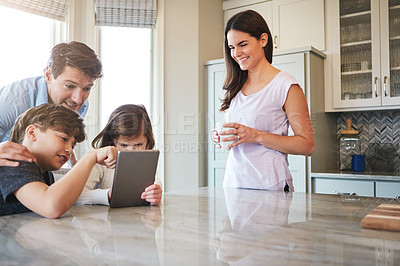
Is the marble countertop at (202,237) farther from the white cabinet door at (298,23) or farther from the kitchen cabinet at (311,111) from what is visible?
the white cabinet door at (298,23)

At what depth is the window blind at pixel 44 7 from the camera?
2621 millimetres

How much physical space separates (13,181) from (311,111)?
2.35m

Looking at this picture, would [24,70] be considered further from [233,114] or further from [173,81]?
[233,114]

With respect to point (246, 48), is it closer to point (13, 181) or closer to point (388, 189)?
point (13, 181)

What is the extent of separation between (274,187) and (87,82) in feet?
2.67

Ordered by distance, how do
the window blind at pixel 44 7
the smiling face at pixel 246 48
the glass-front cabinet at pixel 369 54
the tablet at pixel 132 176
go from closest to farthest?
the tablet at pixel 132 176 < the smiling face at pixel 246 48 < the window blind at pixel 44 7 < the glass-front cabinet at pixel 369 54

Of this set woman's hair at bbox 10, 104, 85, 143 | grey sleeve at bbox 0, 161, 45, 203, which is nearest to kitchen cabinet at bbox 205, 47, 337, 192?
woman's hair at bbox 10, 104, 85, 143

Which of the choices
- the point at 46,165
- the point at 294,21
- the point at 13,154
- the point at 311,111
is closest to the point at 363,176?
the point at 311,111

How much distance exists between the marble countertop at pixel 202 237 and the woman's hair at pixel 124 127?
59cm

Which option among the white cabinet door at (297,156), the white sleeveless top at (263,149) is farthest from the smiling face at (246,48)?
the white cabinet door at (297,156)

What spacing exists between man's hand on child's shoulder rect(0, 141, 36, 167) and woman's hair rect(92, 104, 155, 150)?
56 centimetres

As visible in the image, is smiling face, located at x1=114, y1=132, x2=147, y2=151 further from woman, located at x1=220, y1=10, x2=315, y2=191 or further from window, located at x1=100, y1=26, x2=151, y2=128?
window, located at x1=100, y1=26, x2=151, y2=128

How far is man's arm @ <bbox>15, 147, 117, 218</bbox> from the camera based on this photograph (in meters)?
0.80

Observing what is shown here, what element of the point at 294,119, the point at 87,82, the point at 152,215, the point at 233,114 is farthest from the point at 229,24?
the point at 152,215
